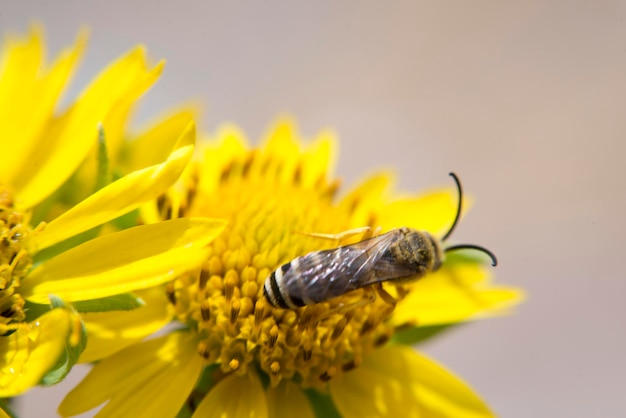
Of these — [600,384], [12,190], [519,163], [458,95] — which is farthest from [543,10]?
[12,190]

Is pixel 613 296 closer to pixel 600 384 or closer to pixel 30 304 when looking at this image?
pixel 600 384

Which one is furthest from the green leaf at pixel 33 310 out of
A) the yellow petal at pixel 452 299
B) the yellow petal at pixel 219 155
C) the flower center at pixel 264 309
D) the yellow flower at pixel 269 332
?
the yellow petal at pixel 452 299

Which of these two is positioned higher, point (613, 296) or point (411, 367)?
point (411, 367)

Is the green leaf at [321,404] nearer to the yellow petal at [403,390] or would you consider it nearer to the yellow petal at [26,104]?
the yellow petal at [403,390]

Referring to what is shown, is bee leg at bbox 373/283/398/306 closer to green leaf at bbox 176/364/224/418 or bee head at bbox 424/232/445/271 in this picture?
bee head at bbox 424/232/445/271

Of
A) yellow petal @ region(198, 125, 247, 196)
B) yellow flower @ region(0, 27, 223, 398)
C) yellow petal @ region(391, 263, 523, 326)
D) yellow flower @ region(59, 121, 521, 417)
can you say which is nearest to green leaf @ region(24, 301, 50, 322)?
yellow flower @ region(0, 27, 223, 398)

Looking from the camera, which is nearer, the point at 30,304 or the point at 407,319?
the point at 30,304
